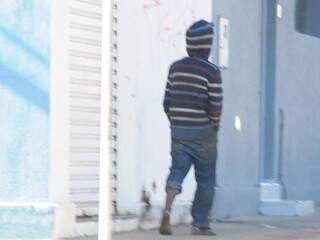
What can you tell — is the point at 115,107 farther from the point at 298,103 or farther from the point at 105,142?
the point at 298,103

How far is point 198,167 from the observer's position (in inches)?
310

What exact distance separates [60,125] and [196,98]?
122 centimetres

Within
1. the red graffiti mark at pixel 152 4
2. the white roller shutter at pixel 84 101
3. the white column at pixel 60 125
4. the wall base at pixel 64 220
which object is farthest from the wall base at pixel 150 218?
the red graffiti mark at pixel 152 4

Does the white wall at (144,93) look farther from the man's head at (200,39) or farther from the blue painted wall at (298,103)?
the blue painted wall at (298,103)

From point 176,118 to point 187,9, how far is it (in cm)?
214

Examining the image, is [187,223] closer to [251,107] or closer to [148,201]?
[148,201]

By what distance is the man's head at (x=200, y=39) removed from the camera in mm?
7797

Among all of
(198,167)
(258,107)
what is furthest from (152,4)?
(258,107)

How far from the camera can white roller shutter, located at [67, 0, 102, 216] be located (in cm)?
771

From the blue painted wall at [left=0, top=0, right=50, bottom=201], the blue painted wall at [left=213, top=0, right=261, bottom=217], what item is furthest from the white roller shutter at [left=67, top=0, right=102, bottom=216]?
the blue painted wall at [left=213, top=0, right=261, bottom=217]

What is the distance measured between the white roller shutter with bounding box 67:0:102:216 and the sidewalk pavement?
19.5 inches

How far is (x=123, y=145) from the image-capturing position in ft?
27.5

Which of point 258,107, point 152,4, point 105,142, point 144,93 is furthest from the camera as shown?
point 258,107

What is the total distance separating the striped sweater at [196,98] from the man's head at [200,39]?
0.11m
